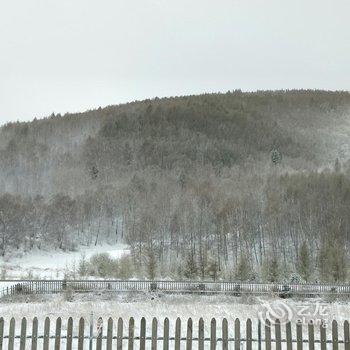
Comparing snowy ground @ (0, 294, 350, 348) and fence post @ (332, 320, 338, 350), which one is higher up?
fence post @ (332, 320, 338, 350)

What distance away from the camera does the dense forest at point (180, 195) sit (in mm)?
65188

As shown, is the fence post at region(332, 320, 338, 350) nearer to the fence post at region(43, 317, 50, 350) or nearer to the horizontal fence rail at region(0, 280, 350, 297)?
the fence post at region(43, 317, 50, 350)

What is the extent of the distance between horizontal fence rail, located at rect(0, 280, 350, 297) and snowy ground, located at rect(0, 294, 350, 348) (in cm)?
159

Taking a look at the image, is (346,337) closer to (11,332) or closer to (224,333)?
(224,333)

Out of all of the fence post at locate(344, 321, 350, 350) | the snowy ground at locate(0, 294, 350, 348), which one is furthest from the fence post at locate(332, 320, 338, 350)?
the snowy ground at locate(0, 294, 350, 348)

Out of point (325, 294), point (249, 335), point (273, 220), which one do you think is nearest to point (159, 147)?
point (273, 220)

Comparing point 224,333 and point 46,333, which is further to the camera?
point 46,333

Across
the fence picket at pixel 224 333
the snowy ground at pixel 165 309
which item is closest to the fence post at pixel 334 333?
the fence picket at pixel 224 333

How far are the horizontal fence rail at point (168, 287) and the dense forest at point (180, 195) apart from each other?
451 inches

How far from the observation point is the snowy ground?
20.3 metres

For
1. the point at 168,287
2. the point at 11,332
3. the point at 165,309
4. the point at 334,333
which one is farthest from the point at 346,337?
the point at 168,287

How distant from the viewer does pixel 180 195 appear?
317 feet

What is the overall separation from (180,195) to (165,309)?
71.7 m

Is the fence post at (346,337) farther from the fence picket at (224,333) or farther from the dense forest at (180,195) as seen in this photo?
the dense forest at (180,195)
